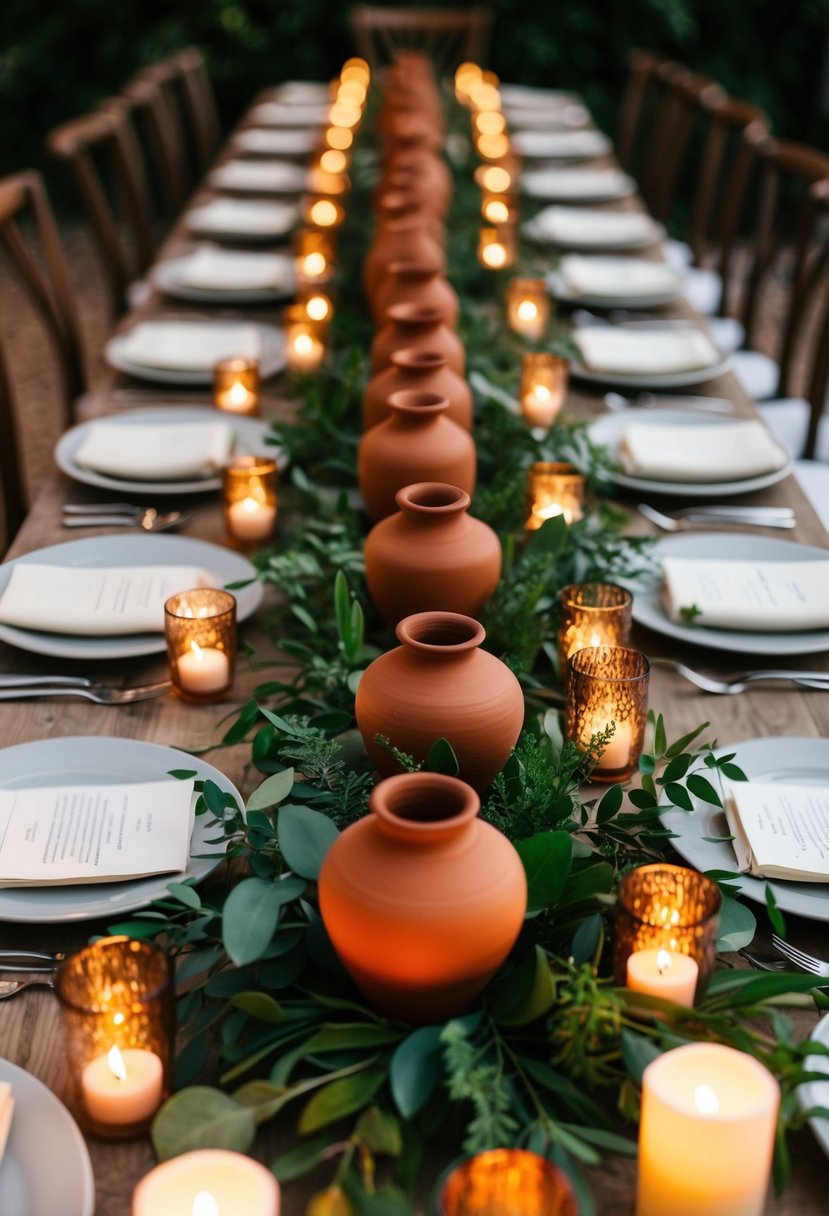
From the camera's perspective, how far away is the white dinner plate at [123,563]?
129 cm

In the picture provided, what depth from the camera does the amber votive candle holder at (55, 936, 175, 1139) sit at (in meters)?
0.74

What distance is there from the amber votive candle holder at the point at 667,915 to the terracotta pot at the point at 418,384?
0.72 metres

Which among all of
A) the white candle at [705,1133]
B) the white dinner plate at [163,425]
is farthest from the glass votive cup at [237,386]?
the white candle at [705,1133]

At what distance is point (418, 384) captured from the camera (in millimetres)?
1435

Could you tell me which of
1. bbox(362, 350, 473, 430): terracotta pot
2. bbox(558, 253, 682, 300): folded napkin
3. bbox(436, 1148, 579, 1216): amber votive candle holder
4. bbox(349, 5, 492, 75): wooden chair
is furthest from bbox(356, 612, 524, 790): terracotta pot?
bbox(349, 5, 492, 75): wooden chair

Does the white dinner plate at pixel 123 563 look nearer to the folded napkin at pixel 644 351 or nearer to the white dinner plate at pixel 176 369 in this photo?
the white dinner plate at pixel 176 369

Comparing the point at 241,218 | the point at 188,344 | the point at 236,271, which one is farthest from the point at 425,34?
the point at 188,344

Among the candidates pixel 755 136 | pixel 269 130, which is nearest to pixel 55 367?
pixel 269 130

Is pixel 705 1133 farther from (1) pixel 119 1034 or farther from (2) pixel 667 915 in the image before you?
(1) pixel 119 1034

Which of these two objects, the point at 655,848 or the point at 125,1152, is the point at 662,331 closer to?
the point at 655,848

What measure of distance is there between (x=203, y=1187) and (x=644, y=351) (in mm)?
1718

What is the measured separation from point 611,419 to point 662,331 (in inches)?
17.6

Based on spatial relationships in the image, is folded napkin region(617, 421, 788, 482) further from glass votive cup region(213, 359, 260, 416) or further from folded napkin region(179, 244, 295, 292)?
folded napkin region(179, 244, 295, 292)

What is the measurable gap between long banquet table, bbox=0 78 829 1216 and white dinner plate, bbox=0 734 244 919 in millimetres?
24
